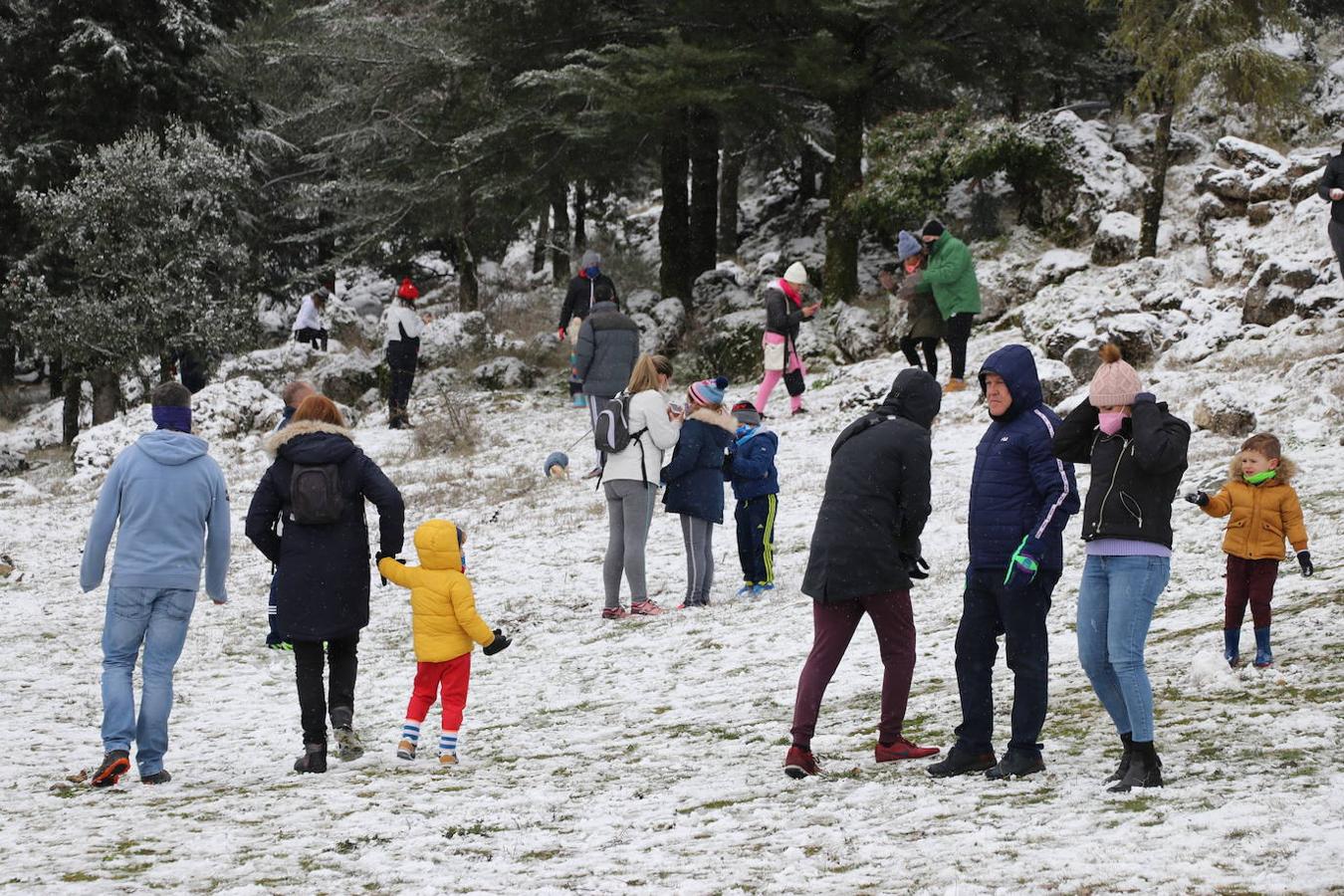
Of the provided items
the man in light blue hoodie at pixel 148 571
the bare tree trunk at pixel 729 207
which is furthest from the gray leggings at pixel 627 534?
the bare tree trunk at pixel 729 207

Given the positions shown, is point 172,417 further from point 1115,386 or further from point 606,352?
point 606,352

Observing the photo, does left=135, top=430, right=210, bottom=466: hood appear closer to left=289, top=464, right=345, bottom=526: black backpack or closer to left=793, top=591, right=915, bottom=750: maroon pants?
left=289, top=464, right=345, bottom=526: black backpack

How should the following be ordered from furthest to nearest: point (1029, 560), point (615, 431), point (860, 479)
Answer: point (615, 431) → point (860, 479) → point (1029, 560)

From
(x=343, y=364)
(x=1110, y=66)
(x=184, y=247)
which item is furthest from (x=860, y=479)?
(x=1110, y=66)

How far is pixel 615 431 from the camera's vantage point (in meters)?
9.80

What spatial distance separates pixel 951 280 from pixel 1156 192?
487 centimetres

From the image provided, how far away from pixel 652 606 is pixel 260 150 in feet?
80.4

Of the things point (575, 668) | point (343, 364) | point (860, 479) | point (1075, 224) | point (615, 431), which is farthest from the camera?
point (343, 364)

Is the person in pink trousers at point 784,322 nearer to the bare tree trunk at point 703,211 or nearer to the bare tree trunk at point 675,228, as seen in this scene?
the bare tree trunk at point 675,228

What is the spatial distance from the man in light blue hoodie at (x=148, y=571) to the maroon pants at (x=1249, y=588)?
18.0ft

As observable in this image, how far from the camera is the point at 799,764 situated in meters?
5.85

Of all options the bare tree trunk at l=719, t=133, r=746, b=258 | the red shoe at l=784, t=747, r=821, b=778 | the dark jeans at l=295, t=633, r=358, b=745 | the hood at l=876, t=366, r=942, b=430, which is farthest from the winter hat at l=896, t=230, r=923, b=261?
the bare tree trunk at l=719, t=133, r=746, b=258

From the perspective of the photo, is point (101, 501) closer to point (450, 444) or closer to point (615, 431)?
point (615, 431)

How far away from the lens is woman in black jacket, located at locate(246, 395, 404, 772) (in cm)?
644
